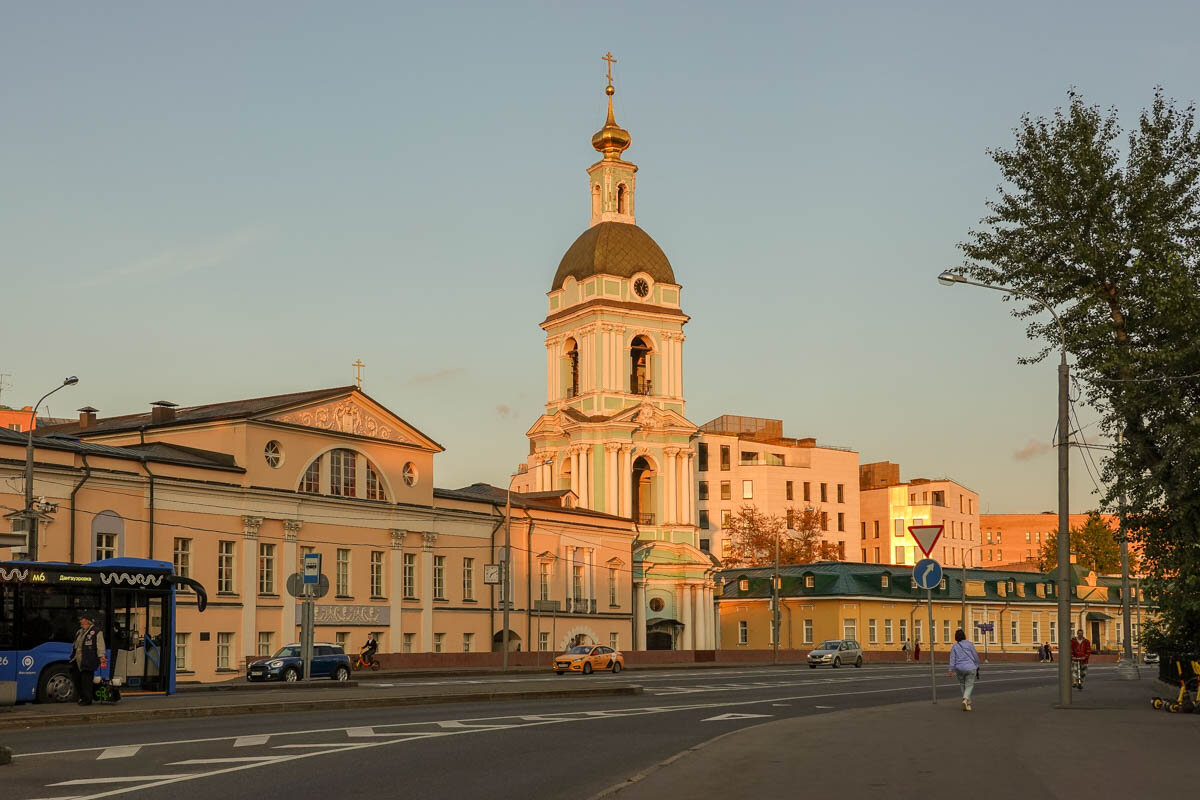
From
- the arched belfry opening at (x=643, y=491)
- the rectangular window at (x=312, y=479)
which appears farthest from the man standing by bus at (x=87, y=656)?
the arched belfry opening at (x=643, y=491)

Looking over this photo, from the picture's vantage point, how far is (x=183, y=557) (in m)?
52.7

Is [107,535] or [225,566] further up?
[107,535]

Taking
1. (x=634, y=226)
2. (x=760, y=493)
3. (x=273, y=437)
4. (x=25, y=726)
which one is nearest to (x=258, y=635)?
(x=273, y=437)

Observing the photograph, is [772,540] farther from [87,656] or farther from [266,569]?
[87,656]

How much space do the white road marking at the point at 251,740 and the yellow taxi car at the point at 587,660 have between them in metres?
32.6

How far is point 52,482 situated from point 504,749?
1300 inches

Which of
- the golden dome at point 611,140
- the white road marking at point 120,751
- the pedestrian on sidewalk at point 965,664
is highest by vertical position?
the golden dome at point 611,140

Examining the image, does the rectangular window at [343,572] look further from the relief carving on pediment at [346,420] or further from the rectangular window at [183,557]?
the rectangular window at [183,557]

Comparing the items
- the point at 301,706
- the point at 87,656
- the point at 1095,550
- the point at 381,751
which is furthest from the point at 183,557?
the point at 1095,550

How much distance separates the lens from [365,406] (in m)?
60.8

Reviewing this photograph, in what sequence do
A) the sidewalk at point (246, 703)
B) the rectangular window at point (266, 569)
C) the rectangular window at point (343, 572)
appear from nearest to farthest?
the sidewalk at point (246, 703) < the rectangular window at point (266, 569) < the rectangular window at point (343, 572)

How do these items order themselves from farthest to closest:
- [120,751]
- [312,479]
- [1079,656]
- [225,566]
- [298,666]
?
[312,479]
[225,566]
[298,666]
[1079,656]
[120,751]

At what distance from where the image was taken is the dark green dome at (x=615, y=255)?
88.8 m

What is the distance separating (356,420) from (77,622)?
1256 inches
